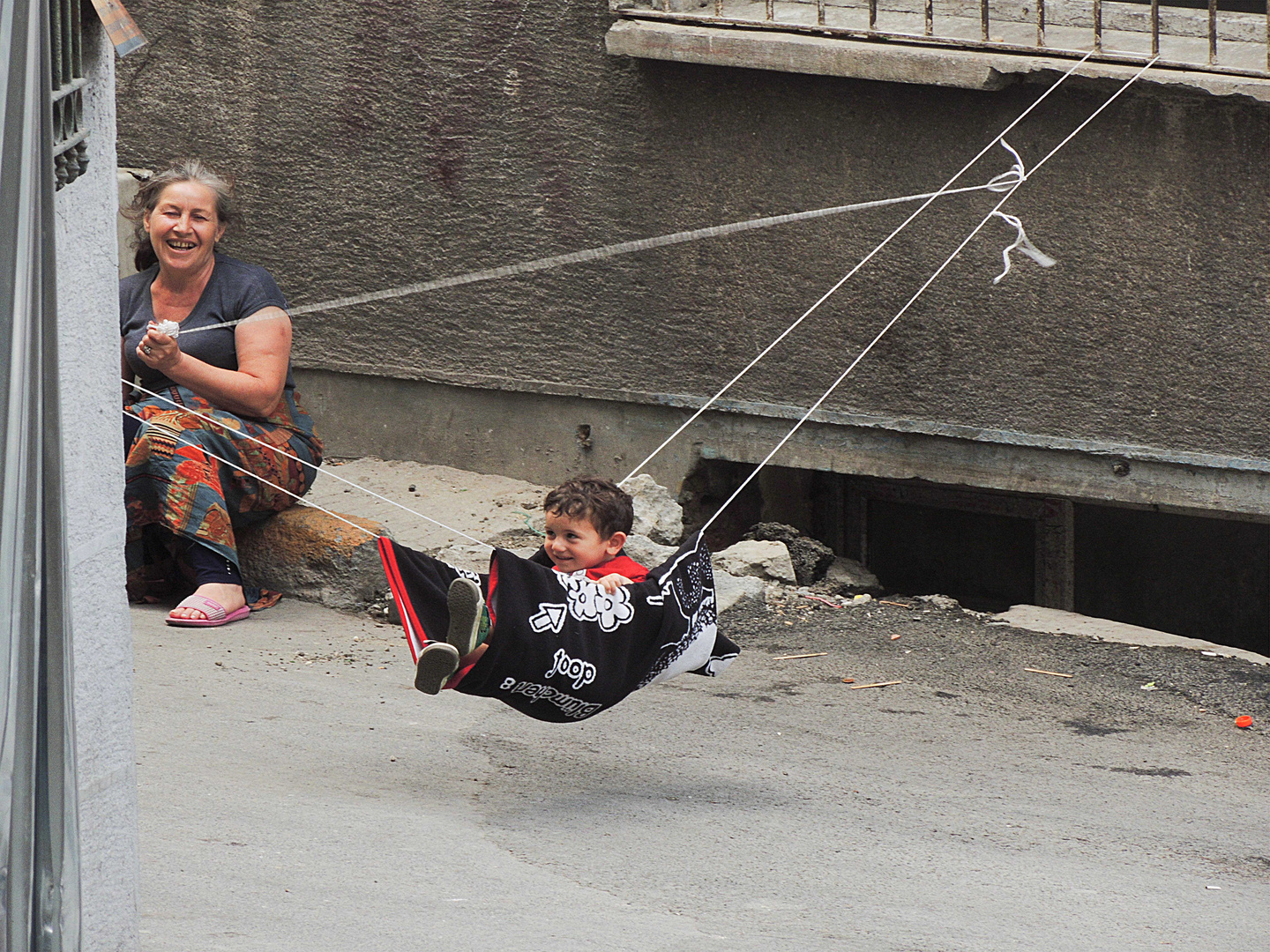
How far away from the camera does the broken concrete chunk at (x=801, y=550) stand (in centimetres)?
527

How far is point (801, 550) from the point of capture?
17.5ft

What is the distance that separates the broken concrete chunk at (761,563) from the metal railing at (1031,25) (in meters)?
1.69

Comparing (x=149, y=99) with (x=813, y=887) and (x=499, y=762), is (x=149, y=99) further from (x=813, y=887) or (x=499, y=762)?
(x=813, y=887)

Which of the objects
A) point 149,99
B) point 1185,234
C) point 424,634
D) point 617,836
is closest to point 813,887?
point 617,836

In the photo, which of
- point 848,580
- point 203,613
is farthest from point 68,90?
point 848,580

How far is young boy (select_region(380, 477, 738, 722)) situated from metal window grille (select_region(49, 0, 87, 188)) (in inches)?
46.1

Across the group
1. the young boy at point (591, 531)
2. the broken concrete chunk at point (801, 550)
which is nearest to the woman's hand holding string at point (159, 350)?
the young boy at point (591, 531)

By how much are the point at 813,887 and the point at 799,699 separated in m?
1.36

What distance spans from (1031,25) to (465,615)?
119 inches

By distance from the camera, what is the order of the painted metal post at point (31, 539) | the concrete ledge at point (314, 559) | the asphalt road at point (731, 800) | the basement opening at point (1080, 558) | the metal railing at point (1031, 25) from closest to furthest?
the painted metal post at point (31, 539)
the asphalt road at point (731, 800)
the metal railing at point (1031, 25)
the concrete ledge at point (314, 559)
the basement opening at point (1080, 558)

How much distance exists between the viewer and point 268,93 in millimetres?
5562

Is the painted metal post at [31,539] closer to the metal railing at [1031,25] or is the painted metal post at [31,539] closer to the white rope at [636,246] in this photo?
the white rope at [636,246]

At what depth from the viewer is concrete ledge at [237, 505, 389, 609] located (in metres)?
4.61

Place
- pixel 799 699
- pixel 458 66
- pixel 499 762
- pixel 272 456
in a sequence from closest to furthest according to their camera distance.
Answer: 1. pixel 499 762
2. pixel 799 699
3. pixel 272 456
4. pixel 458 66
